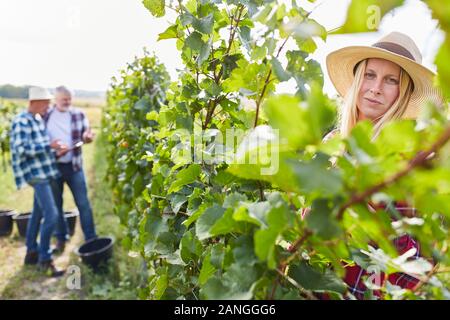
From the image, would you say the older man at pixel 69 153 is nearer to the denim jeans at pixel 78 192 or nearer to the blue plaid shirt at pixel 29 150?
the denim jeans at pixel 78 192

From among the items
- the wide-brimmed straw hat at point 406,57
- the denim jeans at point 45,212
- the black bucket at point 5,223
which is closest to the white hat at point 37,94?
the denim jeans at point 45,212

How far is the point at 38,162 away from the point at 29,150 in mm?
174

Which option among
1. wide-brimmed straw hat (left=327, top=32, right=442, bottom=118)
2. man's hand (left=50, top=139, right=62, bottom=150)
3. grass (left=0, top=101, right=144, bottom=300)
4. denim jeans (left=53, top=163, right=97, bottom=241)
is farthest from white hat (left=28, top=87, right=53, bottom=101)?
wide-brimmed straw hat (left=327, top=32, right=442, bottom=118)

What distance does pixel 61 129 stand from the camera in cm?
489

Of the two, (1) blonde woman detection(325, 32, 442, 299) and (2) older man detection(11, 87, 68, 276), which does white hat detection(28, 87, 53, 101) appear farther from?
(1) blonde woman detection(325, 32, 442, 299)

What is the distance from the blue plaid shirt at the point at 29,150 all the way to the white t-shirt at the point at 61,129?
0.32 m

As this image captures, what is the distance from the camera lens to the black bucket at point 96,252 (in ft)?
14.6

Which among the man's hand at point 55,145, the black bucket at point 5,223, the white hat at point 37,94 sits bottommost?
the black bucket at point 5,223

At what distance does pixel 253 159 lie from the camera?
62cm

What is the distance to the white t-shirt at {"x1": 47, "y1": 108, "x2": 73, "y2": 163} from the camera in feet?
15.9

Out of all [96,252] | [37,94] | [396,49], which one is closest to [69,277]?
[96,252]

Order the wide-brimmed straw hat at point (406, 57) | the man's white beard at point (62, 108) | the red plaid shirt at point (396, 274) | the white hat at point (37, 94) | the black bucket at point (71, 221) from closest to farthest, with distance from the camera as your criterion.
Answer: the red plaid shirt at point (396, 274), the wide-brimmed straw hat at point (406, 57), the white hat at point (37, 94), the man's white beard at point (62, 108), the black bucket at point (71, 221)

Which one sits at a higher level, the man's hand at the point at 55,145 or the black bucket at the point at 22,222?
the man's hand at the point at 55,145
